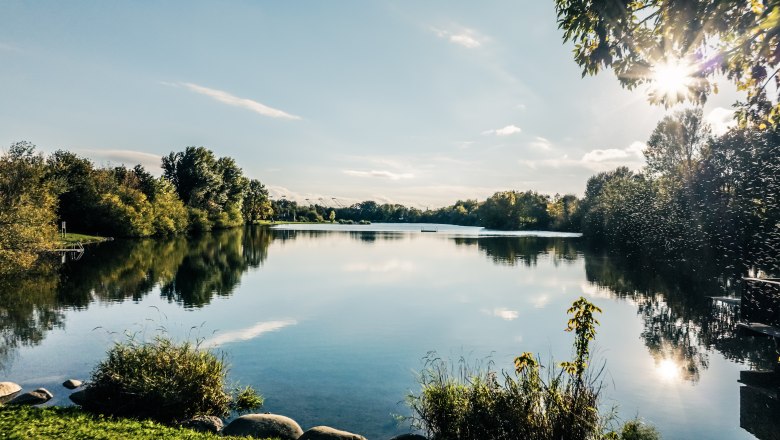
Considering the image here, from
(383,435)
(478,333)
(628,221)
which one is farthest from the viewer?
(628,221)

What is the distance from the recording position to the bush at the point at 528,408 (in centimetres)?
815

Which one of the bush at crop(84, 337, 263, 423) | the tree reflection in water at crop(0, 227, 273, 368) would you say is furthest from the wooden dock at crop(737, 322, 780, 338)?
the tree reflection in water at crop(0, 227, 273, 368)

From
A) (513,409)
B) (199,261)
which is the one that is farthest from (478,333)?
(199,261)

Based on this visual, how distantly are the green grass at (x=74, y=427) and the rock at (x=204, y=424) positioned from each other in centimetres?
95

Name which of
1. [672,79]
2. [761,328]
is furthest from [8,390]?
[761,328]

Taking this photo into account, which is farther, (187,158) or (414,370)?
(187,158)

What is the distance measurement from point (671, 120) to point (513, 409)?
65.9 m

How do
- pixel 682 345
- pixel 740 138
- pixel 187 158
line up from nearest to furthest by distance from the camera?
pixel 682 345
pixel 740 138
pixel 187 158

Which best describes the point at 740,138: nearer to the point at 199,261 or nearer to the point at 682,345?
the point at 682,345

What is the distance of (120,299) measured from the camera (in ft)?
85.4

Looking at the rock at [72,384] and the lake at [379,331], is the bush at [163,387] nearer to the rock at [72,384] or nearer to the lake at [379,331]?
the lake at [379,331]

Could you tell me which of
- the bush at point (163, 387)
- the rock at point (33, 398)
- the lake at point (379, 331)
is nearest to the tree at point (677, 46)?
the lake at point (379, 331)

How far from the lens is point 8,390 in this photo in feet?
39.1

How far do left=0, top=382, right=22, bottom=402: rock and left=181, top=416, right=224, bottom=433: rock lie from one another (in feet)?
17.6
